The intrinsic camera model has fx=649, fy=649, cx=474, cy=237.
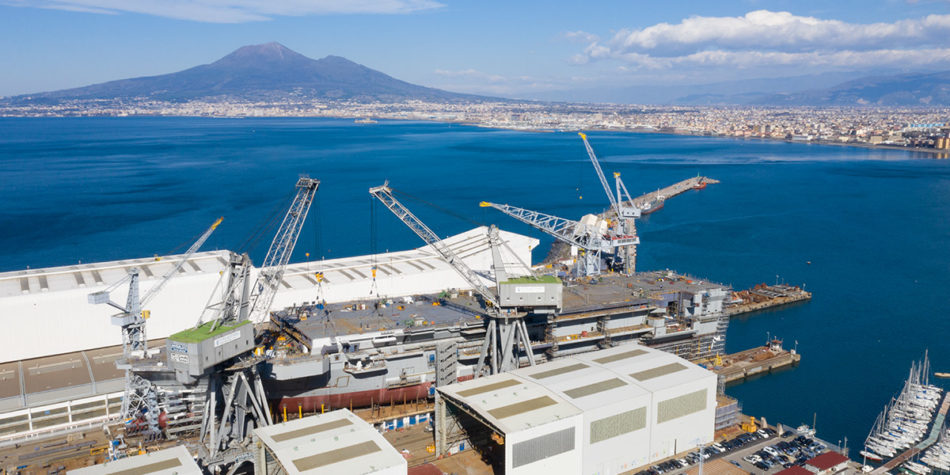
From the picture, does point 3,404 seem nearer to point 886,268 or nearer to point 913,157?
point 886,268

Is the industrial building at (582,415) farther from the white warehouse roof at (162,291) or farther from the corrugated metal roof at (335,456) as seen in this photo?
the white warehouse roof at (162,291)

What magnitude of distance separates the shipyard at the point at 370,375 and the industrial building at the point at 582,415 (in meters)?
0.08

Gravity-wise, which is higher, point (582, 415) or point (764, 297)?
point (582, 415)

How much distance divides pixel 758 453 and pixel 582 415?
27.0ft

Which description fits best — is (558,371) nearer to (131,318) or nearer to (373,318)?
(373,318)

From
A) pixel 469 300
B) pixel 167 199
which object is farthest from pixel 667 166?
pixel 469 300

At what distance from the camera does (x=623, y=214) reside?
55031mm

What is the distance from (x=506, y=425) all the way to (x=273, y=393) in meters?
12.0

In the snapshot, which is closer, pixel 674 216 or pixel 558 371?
pixel 558 371

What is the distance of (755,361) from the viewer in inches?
1519

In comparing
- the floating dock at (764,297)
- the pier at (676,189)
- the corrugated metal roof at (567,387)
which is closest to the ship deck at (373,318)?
the corrugated metal roof at (567,387)

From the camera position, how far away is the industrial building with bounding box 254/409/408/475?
19.8 metres

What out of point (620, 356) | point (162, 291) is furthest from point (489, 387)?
point (162, 291)

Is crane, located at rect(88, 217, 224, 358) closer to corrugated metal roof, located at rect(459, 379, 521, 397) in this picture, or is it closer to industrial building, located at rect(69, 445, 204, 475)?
industrial building, located at rect(69, 445, 204, 475)
